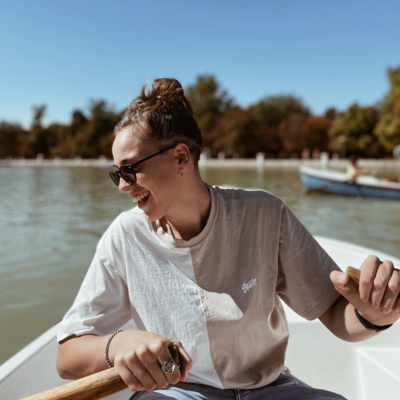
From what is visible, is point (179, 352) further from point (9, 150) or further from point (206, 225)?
point (9, 150)

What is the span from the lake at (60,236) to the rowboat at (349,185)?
0.23 m

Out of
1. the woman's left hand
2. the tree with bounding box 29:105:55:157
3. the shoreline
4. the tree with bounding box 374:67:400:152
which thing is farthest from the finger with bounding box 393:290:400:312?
the tree with bounding box 29:105:55:157

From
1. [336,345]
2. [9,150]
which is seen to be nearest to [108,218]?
[336,345]

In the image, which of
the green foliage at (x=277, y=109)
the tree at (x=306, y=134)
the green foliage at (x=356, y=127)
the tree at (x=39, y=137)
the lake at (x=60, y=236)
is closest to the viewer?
the lake at (x=60, y=236)

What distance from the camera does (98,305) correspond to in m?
1.12

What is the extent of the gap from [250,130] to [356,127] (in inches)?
407

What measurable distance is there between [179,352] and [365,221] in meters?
9.20

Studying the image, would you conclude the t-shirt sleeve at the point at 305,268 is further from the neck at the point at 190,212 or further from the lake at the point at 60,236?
the lake at the point at 60,236

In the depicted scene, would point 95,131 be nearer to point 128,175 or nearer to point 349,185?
point 349,185

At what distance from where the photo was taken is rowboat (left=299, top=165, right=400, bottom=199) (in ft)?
36.6

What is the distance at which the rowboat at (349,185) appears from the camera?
11.2 metres

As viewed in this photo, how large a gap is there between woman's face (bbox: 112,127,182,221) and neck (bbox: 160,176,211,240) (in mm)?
28

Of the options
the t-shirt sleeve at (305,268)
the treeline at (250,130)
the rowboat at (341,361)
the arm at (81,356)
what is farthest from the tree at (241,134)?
the arm at (81,356)

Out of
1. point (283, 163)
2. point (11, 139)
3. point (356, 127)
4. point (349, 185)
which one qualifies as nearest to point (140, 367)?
point (349, 185)
